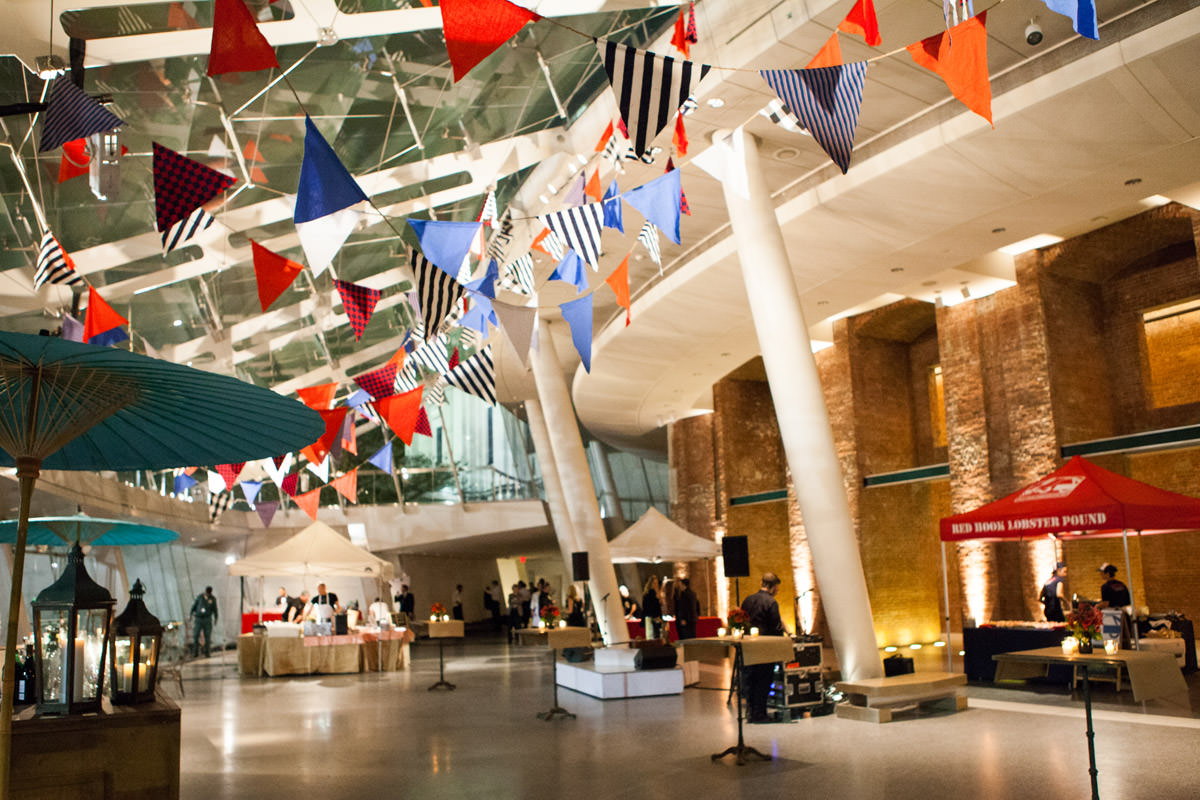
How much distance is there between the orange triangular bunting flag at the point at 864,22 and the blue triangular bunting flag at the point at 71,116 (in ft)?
18.8

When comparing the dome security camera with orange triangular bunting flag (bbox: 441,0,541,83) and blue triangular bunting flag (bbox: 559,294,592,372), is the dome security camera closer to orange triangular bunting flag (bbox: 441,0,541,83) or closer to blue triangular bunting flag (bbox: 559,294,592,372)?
blue triangular bunting flag (bbox: 559,294,592,372)

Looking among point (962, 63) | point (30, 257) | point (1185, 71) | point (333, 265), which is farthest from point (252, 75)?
point (1185, 71)

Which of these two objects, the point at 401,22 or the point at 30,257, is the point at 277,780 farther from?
the point at 30,257

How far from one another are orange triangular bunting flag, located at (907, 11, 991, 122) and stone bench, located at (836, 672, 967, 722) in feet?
19.2

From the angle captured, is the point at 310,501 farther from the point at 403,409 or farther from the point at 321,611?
the point at 403,409

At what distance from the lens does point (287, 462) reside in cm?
1788

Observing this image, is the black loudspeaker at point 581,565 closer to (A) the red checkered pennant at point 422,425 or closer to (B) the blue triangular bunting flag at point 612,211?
(A) the red checkered pennant at point 422,425

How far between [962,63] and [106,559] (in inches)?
833

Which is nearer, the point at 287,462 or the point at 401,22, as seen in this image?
the point at 401,22

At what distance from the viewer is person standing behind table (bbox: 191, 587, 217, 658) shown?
21.3 meters

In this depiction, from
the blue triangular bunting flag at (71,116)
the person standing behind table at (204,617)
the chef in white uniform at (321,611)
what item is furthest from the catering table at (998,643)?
the person standing behind table at (204,617)

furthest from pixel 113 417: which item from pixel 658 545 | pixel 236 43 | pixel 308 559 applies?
pixel 658 545

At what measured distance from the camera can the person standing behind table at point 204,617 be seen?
2131 centimetres

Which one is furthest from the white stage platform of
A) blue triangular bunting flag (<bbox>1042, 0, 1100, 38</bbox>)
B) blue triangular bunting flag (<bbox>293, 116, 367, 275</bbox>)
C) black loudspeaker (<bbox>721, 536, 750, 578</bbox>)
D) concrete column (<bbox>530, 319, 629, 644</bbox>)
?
blue triangular bunting flag (<bbox>1042, 0, 1100, 38</bbox>)
